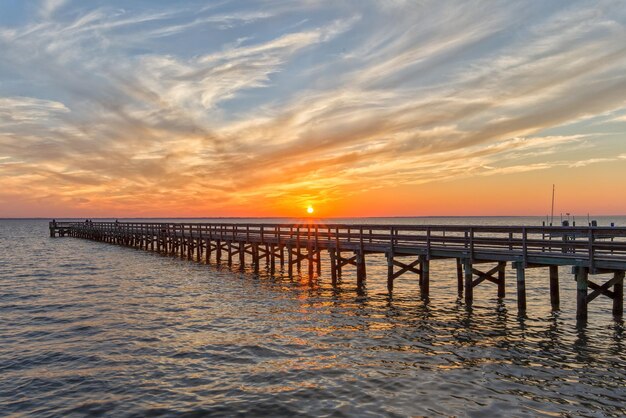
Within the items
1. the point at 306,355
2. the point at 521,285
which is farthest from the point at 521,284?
the point at 306,355

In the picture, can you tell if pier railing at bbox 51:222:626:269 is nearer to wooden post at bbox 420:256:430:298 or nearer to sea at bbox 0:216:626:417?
wooden post at bbox 420:256:430:298

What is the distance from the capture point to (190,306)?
61.8 feet

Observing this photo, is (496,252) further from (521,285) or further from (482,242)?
(521,285)

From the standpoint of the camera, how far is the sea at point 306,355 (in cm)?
893

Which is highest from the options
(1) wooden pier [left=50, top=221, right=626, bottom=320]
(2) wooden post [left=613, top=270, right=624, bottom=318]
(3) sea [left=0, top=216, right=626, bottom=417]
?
(1) wooden pier [left=50, top=221, right=626, bottom=320]

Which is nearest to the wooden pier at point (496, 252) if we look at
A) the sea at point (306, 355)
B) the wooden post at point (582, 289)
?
the wooden post at point (582, 289)

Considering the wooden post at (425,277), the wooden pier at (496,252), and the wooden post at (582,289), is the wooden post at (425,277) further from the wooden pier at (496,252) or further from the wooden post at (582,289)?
the wooden post at (582,289)

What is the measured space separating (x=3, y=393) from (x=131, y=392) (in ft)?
8.87

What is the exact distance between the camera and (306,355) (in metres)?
11.9

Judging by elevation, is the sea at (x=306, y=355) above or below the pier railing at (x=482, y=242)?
below

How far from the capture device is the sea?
29.3ft

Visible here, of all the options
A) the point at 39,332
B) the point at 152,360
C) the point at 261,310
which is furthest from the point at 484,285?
the point at 39,332

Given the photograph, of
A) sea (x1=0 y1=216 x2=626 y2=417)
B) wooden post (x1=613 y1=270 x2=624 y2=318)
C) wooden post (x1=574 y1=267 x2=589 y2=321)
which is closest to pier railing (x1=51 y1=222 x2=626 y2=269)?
wooden post (x1=574 y1=267 x2=589 y2=321)

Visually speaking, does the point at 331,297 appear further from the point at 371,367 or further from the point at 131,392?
the point at 131,392
